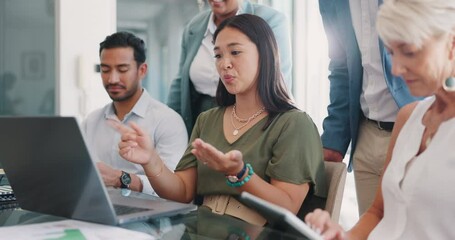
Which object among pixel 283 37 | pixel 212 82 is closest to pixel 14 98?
pixel 212 82

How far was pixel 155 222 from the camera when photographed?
135 cm

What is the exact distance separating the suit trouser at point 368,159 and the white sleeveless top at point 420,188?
1.93ft

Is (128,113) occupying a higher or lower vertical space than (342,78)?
lower

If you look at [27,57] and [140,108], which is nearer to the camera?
[140,108]

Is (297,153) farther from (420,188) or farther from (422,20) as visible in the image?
(422,20)

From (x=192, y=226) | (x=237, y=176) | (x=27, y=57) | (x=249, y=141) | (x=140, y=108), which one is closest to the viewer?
(x=192, y=226)

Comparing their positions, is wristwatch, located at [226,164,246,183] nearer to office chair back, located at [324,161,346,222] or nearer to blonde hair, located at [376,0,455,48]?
office chair back, located at [324,161,346,222]

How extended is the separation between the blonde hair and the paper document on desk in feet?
2.12

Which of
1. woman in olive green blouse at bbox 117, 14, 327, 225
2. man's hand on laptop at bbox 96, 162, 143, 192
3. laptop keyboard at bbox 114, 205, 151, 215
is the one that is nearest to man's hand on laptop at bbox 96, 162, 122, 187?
man's hand on laptop at bbox 96, 162, 143, 192

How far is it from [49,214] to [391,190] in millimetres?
781

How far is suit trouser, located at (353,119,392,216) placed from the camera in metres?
1.89

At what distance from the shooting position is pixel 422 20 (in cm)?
111

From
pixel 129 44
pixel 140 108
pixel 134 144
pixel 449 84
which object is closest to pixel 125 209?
pixel 134 144

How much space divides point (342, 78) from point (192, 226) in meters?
0.93
